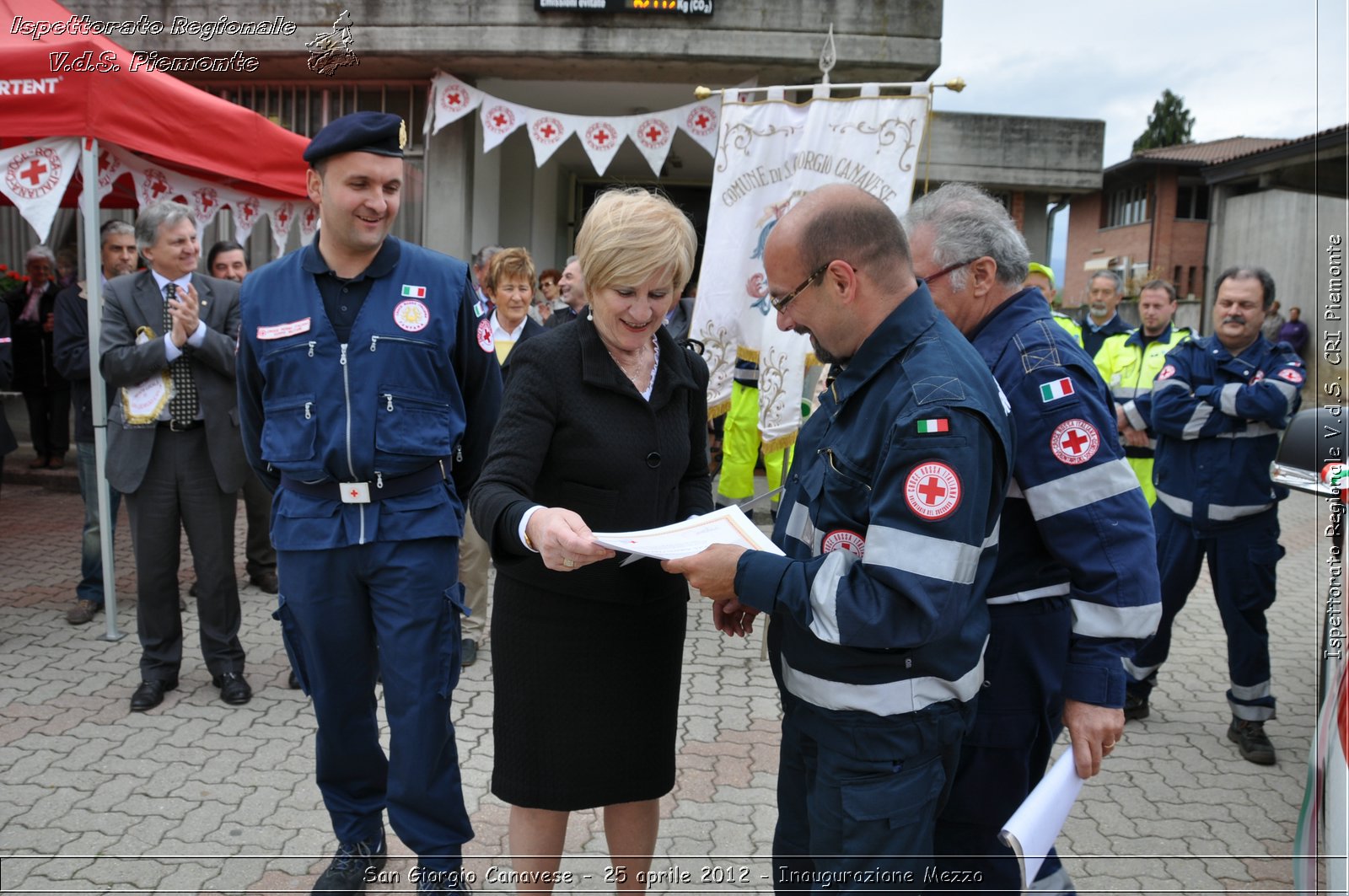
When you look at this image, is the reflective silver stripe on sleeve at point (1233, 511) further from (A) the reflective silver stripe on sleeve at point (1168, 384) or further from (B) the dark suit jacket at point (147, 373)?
(B) the dark suit jacket at point (147, 373)

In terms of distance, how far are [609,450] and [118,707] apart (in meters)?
3.47

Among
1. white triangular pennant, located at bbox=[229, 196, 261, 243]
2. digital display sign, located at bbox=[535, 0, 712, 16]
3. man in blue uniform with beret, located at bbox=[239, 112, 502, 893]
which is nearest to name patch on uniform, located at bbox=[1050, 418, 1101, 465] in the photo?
man in blue uniform with beret, located at bbox=[239, 112, 502, 893]

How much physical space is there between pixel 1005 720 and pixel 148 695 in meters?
3.96

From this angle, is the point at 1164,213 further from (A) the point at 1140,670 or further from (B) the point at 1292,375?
(A) the point at 1140,670

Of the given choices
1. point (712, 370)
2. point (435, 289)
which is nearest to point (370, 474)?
point (435, 289)

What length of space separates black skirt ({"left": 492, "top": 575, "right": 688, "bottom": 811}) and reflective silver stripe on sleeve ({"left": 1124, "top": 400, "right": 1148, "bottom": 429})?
161 inches

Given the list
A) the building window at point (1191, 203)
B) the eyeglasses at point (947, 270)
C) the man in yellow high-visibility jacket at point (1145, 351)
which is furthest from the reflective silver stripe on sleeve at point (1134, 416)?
the building window at point (1191, 203)

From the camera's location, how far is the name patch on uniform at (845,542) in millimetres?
1811

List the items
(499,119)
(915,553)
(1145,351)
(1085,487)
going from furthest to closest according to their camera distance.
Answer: (499,119) < (1145,351) < (1085,487) < (915,553)

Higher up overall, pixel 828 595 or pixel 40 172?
pixel 40 172

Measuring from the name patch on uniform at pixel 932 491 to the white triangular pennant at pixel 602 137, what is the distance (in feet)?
23.1

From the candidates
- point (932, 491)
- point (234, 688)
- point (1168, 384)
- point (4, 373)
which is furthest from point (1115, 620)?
point (4, 373)

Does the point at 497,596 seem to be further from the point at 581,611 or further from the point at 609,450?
the point at 609,450

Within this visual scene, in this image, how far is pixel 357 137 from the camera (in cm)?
271
